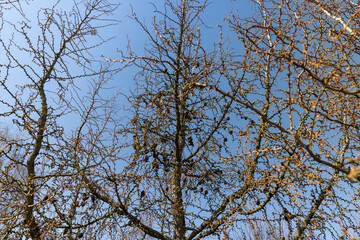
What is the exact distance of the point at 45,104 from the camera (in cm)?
408

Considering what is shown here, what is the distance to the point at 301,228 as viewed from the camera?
414 centimetres

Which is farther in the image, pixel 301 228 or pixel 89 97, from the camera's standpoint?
pixel 89 97

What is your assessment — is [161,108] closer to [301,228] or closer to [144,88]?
[144,88]

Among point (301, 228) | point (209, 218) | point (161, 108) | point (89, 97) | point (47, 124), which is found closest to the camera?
point (47, 124)

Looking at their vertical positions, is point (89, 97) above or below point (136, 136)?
above

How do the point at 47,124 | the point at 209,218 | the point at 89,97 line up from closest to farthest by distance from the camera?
the point at 47,124 < the point at 209,218 < the point at 89,97

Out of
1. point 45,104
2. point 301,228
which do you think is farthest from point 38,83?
point 301,228

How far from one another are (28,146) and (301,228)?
14.4 ft

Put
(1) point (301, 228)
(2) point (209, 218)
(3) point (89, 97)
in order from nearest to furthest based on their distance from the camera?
(1) point (301, 228), (2) point (209, 218), (3) point (89, 97)

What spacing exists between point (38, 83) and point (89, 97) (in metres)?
1.30

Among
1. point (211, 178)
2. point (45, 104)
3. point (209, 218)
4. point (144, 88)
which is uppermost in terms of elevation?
point (144, 88)

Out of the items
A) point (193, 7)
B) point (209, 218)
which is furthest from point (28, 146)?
point (193, 7)

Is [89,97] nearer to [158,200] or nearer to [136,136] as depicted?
[136,136]

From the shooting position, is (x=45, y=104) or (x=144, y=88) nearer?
(x=45, y=104)
